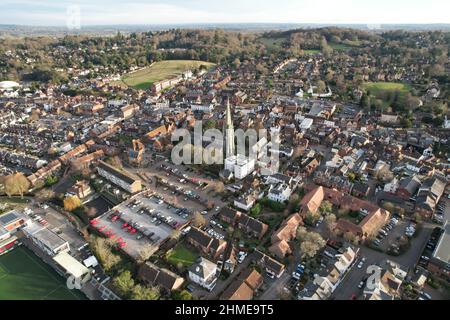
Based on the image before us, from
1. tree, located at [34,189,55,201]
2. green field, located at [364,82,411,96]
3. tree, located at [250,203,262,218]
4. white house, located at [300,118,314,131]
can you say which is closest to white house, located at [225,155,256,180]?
tree, located at [250,203,262,218]

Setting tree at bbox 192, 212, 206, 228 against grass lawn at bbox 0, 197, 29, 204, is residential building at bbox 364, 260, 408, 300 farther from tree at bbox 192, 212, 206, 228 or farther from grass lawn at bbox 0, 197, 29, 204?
grass lawn at bbox 0, 197, 29, 204

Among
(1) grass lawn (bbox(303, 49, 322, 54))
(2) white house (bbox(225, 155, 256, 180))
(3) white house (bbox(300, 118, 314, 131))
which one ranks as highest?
(1) grass lawn (bbox(303, 49, 322, 54))

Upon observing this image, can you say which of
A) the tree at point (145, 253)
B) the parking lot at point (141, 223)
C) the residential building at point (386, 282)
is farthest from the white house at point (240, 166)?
the residential building at point (386, 282)

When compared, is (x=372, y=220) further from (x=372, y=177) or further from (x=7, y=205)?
(x=7, y=205)

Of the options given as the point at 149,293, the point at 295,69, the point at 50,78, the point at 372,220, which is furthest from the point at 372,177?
the point at 50,78

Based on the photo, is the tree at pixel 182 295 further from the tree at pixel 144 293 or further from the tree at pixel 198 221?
the tree at pixel 198 221

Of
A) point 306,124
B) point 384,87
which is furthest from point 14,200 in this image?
point 384,87
